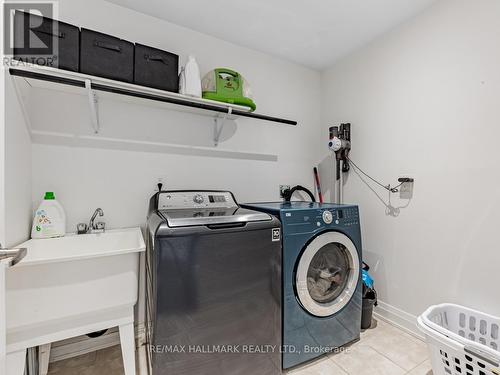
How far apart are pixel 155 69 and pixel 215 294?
4.50ft

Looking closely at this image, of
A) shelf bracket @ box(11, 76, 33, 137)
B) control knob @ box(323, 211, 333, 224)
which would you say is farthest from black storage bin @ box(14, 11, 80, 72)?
control knob @ box(323, 211, 333, 224)

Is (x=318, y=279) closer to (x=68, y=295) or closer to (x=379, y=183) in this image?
(x=379, y=183)

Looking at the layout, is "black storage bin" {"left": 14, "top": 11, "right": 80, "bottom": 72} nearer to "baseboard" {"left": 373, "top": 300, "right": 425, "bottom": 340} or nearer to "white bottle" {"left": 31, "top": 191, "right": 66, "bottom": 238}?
"white bottle" {"left": 31, "top": 191, "right": 66, "bottom": 238}

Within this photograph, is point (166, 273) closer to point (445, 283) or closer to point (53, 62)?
point (53, 62)

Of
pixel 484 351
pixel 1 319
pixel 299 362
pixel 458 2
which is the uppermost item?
pixel 458 2

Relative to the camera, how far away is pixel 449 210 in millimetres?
1615

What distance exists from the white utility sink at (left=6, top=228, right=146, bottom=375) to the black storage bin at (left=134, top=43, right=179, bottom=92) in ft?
3.26

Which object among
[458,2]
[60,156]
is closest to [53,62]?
[60,156]

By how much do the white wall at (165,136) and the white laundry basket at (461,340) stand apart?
1.51m

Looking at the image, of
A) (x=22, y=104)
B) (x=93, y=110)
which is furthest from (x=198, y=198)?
(x=22, y=104)

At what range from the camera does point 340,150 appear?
7.52 ft

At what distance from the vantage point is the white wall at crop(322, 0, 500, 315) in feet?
4.75

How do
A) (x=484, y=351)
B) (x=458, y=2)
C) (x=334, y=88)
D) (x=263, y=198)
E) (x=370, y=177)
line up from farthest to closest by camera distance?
(x=334, y=88), (x=263, y=198), (x=370, y=177), (x=458, y=2), (x=484, y=351)

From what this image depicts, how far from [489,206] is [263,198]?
1610mm
